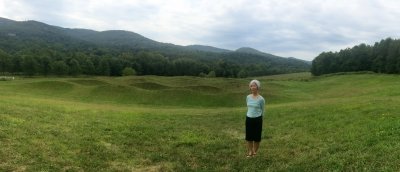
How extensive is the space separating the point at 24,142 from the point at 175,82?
52.1m

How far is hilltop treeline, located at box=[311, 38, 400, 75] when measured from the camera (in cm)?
12294

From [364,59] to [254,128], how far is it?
131831 mm

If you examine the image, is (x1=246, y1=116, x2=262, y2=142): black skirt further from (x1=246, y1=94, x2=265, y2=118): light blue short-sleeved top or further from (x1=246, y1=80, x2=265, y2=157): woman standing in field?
(x1=246, y1=94, x2=265, y2=118): light blue short-sleeved top

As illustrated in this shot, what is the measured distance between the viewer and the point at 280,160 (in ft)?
49.5

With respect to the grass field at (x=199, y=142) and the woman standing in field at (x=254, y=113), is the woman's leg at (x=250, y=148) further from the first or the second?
the grass field at (x=199, y=142)

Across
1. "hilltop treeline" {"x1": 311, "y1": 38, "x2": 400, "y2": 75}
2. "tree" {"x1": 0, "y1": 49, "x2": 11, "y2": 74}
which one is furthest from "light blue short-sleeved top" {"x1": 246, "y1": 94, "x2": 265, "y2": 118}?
"tree" {"x1": 0, "y1": 49, "x2": 11, "y2": 74}

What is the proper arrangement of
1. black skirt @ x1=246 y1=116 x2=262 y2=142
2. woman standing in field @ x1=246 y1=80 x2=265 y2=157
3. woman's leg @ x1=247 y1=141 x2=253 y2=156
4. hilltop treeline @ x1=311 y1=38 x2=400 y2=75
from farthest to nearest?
hilltop treeline @ x1=311 y1=38 x2=400 y2=75
woman's leg @ x1=247 y1=141 x2=253 y2=156
black skirt @ x1=246 y1=116 x2=262 y2=142
woman standing in field @ x1=246 y1=80 x2=265 y2=157

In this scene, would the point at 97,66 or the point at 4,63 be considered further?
the point at 97,66

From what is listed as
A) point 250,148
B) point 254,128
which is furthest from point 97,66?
point 254,128

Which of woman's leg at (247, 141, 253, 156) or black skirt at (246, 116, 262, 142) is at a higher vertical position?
black skirt at (246, 116, 262, 142)

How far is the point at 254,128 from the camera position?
15703 millimetres

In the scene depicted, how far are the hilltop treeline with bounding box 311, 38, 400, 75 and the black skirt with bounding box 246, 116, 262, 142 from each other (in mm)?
113661

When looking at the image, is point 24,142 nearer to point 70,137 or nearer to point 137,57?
point 70,137

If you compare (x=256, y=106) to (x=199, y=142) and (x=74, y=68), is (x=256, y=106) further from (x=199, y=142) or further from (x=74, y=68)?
(x=74, y=68)
